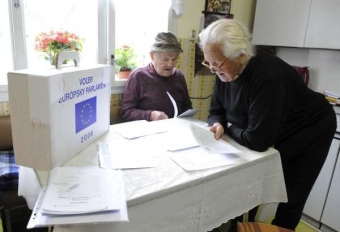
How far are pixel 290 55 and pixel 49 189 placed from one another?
2.54 meters

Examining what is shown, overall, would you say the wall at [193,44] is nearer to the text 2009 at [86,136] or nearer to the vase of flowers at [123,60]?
the vase of flowers at [123,60]

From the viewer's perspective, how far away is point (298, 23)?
2.23 meters

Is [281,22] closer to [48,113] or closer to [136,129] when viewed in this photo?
[136,129]

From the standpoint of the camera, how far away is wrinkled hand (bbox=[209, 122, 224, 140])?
1.26 meters

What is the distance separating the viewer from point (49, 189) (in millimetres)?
761

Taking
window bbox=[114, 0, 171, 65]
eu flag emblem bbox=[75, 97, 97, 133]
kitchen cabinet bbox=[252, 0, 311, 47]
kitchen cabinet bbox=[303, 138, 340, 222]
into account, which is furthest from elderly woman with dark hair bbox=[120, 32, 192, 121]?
kitchen cabinet bbox=[303, 138, 340, 222]

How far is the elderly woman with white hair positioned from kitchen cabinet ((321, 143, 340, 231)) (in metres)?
0.73

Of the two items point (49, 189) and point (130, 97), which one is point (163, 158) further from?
point (130, 97)

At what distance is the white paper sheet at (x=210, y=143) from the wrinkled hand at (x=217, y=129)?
0.09 ft

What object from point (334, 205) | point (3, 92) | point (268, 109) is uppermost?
point (268, 109)

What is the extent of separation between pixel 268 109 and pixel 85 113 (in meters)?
0.74

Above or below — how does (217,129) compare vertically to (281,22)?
below

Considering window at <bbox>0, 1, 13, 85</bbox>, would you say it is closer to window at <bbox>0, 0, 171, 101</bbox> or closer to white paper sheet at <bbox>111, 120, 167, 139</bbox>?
window at <bbox>0, 0, 171, 101</bbox>

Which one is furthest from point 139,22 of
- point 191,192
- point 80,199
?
point 80,199
